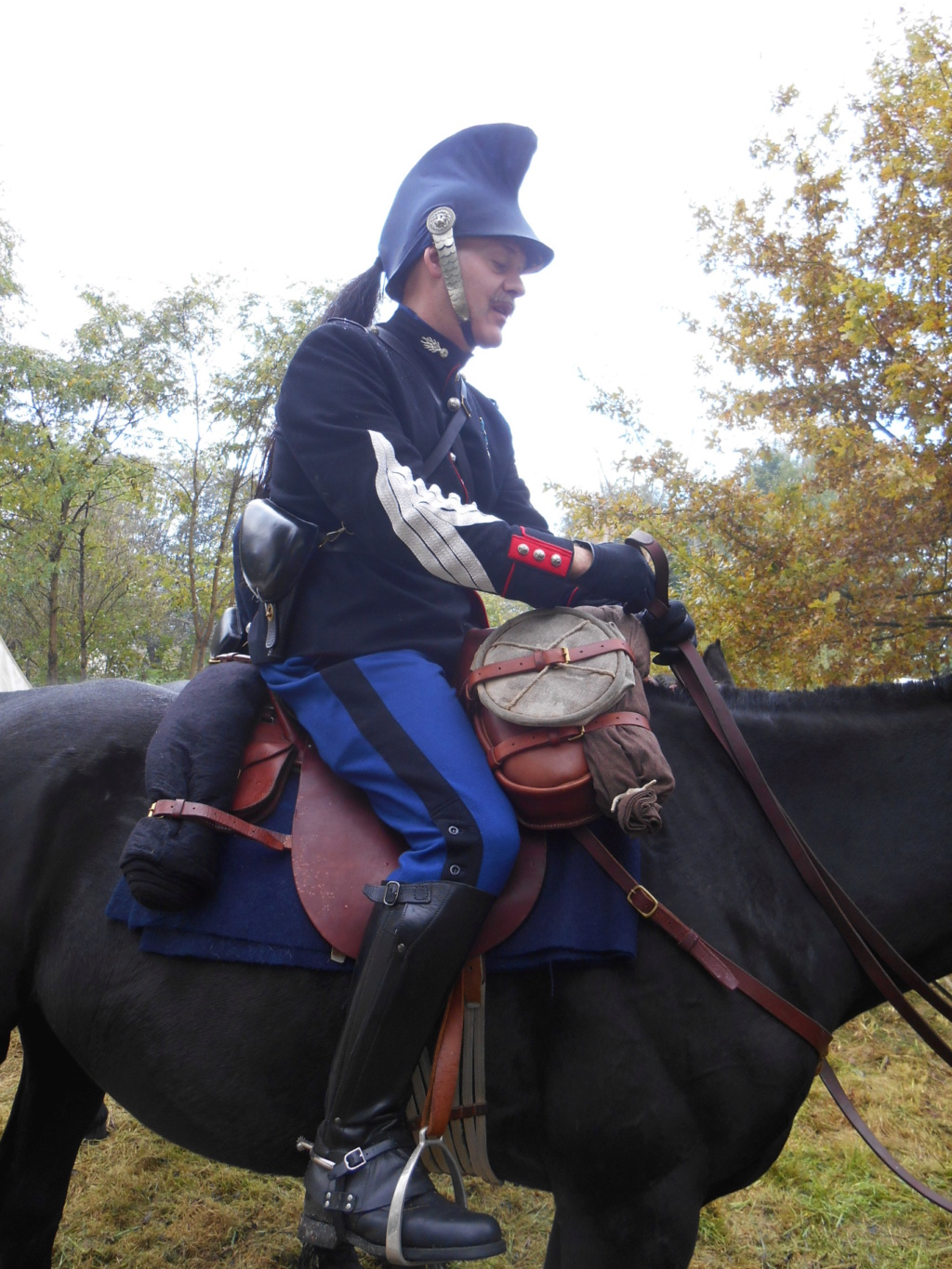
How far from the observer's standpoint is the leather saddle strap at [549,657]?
198cm

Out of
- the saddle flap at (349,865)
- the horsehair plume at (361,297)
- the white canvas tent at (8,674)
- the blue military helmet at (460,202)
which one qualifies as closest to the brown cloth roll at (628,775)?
the saddle flap at (349,865)

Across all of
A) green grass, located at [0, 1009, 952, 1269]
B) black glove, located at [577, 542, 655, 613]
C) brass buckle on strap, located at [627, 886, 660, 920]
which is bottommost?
green grass, located at [0, 1009, 952, 1269]

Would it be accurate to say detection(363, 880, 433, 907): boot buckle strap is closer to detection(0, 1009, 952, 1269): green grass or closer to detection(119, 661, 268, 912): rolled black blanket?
detection(119, 661, 268, 912): rolled black blanket

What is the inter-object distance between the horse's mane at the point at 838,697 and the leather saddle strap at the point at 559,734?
0.39m

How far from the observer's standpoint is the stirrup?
1684 mm

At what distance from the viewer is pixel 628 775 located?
1804mm

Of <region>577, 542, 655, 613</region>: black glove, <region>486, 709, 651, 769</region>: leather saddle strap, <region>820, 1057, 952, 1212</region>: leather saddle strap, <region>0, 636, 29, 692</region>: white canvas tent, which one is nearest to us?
<region>486, 709, 651, 769</region>: leather saddle strap

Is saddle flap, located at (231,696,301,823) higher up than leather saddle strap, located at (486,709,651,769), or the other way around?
leather saddle strap, located at (486,709,651,769)

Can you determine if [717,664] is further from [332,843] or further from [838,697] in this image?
[332,843]

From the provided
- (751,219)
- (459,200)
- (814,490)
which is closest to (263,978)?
(459,200)

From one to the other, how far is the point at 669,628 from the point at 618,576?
25 centimetres

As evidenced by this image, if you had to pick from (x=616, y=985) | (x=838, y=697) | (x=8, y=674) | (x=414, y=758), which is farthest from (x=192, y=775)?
(x=8, y=674)

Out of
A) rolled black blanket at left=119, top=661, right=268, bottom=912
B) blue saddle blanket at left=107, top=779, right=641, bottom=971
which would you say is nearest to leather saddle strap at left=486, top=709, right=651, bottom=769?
blue saddle blanket at left=107, top=779, right=641, bottom=971

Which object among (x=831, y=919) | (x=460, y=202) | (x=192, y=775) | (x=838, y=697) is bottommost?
(x=831, y=919)
